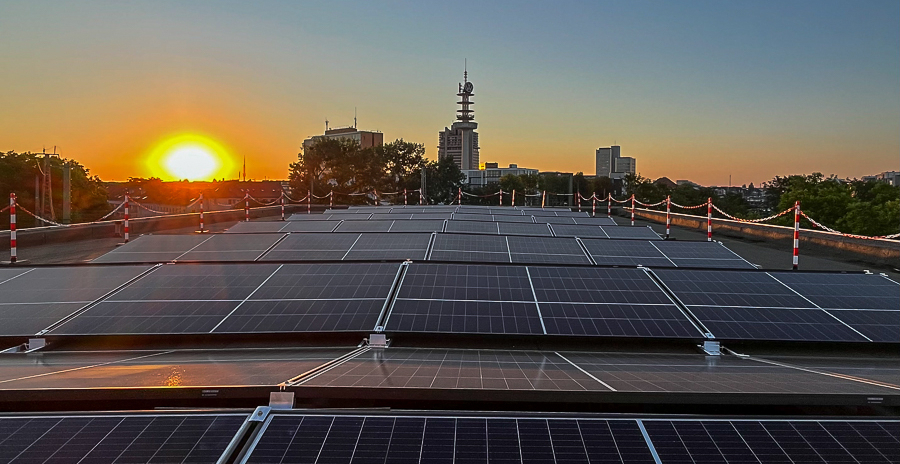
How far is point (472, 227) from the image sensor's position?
15.0m

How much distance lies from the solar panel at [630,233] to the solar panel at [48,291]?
10550mm

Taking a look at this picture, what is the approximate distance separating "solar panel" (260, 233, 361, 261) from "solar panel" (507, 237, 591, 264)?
3.07 metres

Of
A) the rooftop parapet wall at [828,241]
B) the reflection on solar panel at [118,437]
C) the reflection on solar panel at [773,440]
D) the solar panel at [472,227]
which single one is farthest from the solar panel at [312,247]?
the rooftop parapet wall at [828,241]

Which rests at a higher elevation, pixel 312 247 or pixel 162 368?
pixel 312 247

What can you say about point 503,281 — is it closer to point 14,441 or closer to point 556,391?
point 556,391

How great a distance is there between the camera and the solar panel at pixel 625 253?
9.77 meters

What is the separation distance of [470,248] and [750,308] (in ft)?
Result: 16.8

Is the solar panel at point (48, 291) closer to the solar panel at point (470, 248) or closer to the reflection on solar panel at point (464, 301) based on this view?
the reflection on solar panel at point (464, 301)

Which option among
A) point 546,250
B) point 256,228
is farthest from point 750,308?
point 256,228

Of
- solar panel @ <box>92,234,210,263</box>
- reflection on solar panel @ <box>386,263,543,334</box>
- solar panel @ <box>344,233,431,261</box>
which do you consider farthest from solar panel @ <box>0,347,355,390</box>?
solar panel @ <box>92,234,210,263</box>

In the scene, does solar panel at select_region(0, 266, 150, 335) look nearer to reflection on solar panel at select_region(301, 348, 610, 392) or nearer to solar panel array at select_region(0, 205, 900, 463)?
solar panel array at select_region(0, 205, 900, 463)

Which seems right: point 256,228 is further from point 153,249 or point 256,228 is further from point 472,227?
point 472,227

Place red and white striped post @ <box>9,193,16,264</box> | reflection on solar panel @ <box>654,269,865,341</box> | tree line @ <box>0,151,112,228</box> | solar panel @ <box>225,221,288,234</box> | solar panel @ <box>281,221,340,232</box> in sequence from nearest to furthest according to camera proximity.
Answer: reflection on solar panel @ <box>654,269,865,341</box>
red and white striped post @ <box>9,193,16,264</box>
solar panel @ <box>225,221,288,234</box>
solar panel @ <box>281,221,340,232</box>
tree line @ <box>0,151,112,228</box>

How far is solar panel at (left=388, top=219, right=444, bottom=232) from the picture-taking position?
14391 mm
